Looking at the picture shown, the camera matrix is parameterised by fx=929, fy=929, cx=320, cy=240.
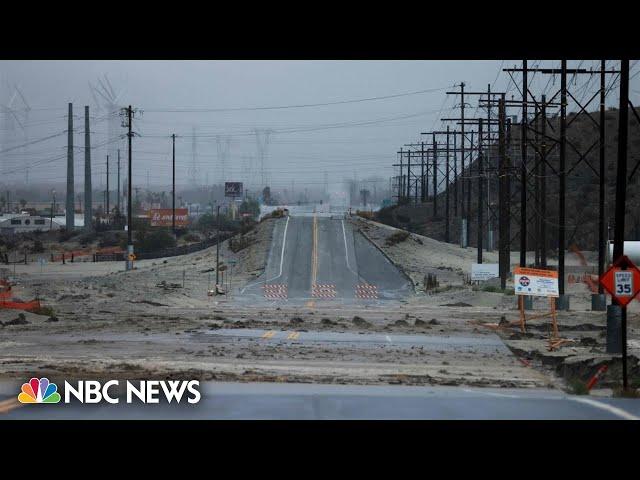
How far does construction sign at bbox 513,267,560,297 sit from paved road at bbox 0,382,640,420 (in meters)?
12.3

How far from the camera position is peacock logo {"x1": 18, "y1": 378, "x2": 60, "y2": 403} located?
14.6 metres

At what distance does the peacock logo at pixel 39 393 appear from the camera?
14.6 metres

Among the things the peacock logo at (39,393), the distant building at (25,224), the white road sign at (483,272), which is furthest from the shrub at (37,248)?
the peacock logo at (39,393)

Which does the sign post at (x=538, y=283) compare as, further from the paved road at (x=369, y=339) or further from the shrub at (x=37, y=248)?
the shrub at (x=37, y=248)

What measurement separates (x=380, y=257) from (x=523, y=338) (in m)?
50.7

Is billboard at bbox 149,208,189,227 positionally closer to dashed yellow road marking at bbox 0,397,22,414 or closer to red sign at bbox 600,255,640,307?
red sign at bbox 600,255,640,307

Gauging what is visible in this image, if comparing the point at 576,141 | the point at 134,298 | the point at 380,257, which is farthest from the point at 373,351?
→ the point at 576,141

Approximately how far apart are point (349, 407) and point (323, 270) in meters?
60.8

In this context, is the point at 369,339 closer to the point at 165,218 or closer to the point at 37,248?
the point at 37,248

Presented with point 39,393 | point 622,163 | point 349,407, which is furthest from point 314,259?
point 349,407

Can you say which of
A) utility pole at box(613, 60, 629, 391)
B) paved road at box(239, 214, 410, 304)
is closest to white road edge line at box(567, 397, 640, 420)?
utility pole at box(613, 60, 629, 391)

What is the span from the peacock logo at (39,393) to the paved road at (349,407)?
15.5 inches

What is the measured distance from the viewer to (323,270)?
2963 inches
